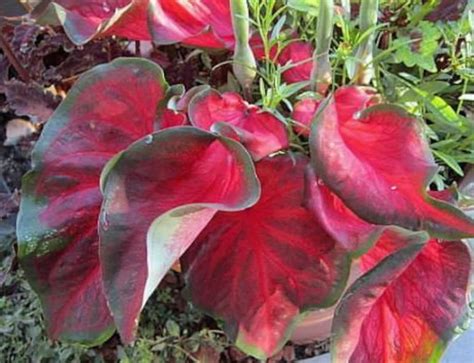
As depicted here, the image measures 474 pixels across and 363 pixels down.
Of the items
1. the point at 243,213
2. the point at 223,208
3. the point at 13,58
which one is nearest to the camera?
the point at 223,208

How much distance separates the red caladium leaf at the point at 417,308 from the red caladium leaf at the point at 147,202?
119 mm

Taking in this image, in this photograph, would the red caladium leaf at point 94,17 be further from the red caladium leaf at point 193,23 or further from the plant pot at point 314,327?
the plant pot at point 314,327

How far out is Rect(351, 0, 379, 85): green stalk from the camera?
2.11 feet

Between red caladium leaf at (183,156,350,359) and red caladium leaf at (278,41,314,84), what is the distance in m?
0.10

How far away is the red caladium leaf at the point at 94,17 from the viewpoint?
68 cm

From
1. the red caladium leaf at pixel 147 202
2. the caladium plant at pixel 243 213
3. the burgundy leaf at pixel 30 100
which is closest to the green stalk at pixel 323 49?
the caladium plant at pixel 243 213

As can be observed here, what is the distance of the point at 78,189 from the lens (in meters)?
0.68

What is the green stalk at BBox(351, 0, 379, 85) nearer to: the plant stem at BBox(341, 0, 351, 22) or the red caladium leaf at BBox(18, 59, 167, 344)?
the plant stem at BBox(341, 0, 351, 22)

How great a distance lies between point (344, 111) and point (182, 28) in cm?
17

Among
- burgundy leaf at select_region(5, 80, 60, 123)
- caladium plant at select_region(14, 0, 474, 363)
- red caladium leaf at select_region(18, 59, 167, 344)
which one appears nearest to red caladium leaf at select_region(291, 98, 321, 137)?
caladium plant at select_region(14, 0, 474, 363)

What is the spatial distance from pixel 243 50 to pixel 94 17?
0.15m

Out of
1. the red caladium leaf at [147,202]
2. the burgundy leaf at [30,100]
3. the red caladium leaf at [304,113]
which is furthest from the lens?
the burgundy leaf at [30,100]

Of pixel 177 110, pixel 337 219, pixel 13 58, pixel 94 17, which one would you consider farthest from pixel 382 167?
pixel 13 58

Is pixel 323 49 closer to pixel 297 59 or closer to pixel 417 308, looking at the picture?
pixel 297 59
